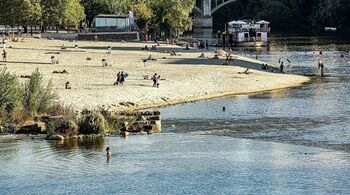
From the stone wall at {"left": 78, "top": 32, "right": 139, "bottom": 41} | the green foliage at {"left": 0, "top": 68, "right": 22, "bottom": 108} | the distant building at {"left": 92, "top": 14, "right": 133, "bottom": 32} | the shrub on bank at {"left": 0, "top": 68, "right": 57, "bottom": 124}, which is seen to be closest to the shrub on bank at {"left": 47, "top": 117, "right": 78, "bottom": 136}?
the shrub on bank at {"left": 0, "top": 68, "right": 57, "bottom": 124}

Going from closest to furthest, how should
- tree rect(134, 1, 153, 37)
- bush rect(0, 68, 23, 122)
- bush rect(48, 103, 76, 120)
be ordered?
bush rect(0, 68, 23, 122) < bush rect(48, 103, 76, 120) < tree rect(134, 1, 153, 37)

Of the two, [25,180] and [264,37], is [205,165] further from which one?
[264,37]

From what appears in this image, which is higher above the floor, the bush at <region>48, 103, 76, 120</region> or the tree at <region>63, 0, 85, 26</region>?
the tree at <region>63, 0, 85, 26</region>

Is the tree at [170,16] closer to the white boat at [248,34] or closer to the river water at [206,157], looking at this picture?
the white boat at [248,34]

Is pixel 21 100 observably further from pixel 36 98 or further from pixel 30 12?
pixel 30 12

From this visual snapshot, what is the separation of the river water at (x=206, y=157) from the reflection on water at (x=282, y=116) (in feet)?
0.23

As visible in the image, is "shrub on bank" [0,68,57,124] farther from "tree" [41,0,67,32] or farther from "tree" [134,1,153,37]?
"tree" [134,1,153,37]

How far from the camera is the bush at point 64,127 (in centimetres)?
5369

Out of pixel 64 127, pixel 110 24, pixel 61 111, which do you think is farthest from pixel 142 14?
pixel 64 127

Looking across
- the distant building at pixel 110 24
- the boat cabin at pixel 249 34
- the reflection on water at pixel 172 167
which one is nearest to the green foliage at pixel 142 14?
the distant building at pixel 110 24

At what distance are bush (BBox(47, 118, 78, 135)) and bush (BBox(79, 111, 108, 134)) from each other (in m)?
0.54

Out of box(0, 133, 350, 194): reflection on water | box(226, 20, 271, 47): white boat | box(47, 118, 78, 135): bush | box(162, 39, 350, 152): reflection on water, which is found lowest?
box(0, 133, 350, 194): reflection on water

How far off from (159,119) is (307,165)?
49.1 feet

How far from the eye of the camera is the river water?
4072cm
